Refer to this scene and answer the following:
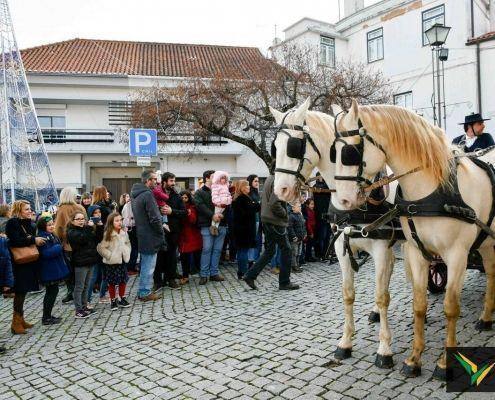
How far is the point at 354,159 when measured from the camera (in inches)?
131

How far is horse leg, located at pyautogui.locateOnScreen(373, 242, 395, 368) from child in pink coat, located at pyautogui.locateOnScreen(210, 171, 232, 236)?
435 centimetres

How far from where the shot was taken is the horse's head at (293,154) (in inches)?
154

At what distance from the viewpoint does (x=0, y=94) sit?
1225cm

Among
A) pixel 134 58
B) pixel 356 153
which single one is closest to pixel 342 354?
pixel 356 153

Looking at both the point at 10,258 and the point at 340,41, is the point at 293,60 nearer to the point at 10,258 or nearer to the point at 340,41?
the point at 340,41

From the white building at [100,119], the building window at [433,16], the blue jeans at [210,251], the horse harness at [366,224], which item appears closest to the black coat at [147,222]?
the blue jeans at [210,251]

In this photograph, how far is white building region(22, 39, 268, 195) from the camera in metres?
22.1

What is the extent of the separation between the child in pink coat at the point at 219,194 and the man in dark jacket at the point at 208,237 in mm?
105

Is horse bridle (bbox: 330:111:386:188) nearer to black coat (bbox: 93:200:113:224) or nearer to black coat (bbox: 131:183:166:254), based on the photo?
black coat (bbox: 131:183:166:254)

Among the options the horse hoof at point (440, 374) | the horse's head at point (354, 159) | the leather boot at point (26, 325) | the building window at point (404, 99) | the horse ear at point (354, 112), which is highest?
the building window at point (404, 99)

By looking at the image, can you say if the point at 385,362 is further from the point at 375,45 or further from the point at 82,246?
the point at 375,45

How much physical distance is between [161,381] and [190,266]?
5.00m

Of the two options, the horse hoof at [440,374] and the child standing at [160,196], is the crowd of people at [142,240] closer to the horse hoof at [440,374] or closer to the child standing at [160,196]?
the child standing at [160,196]

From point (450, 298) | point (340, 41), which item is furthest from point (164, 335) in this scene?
point (340, 41)
